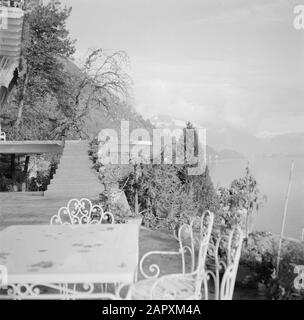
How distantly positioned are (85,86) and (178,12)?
6642 mm

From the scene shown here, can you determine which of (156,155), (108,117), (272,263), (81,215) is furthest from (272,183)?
(108,117)

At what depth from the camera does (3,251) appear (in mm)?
2574

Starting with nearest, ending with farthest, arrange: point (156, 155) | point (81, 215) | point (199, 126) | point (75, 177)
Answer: point (81, 215) → point (156, 155) → point (75, 177) → point (199, 126)

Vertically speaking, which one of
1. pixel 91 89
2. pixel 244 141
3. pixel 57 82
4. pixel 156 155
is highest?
pixel 57 82

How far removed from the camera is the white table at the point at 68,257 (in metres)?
2.20

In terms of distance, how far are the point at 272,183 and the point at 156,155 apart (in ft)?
10.0

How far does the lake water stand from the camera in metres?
6.57

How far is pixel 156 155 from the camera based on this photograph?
730 centimetres

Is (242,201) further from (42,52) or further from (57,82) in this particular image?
(57,82)

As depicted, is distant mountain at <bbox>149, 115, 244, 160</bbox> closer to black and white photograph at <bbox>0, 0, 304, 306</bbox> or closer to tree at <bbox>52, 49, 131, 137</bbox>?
black and white photograph at <bbox>0, 0, 304, 306</bbox>

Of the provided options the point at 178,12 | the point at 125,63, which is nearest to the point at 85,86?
the point at 125,63

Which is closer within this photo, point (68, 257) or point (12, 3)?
point (68, 257)

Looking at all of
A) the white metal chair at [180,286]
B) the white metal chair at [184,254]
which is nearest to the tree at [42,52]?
the white metal chair at [184,254]
